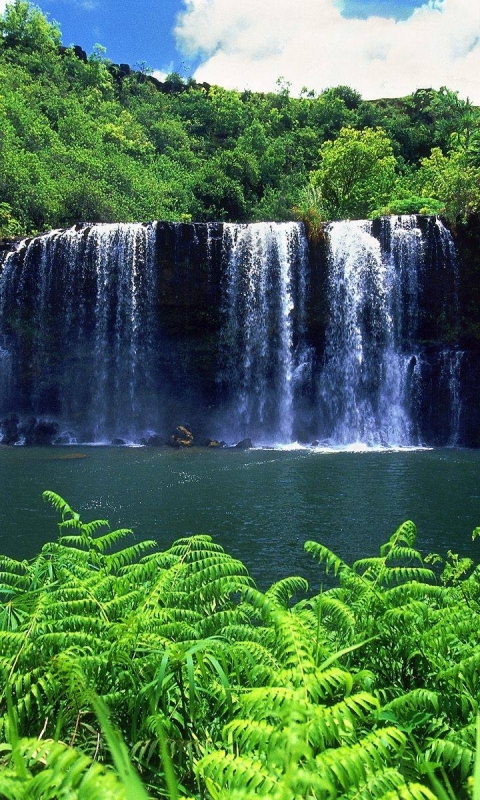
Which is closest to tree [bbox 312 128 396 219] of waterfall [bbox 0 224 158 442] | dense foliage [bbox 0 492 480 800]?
waterfall [bbox 0 224 158 442]

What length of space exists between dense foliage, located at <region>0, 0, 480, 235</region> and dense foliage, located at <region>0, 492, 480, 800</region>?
23996 mm

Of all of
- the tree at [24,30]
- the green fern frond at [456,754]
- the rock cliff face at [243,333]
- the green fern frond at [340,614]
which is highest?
the tree at [24,30]

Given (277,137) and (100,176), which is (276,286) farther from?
(277,137)

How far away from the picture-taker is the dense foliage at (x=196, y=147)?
36000 millimetres

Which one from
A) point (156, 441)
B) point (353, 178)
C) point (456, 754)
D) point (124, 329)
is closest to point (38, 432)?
point (156, 441)

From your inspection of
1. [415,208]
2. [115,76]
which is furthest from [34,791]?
[115,76]

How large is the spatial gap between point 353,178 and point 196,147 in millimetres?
21135

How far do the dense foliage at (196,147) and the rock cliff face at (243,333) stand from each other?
8.93 ft

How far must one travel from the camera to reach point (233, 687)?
2.84 meters

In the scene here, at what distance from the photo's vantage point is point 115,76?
62531 millimetres

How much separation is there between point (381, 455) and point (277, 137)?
1578 inches

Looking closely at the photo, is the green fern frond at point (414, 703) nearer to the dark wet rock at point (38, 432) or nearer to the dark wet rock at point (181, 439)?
the dark wet rock at point (181, 439)

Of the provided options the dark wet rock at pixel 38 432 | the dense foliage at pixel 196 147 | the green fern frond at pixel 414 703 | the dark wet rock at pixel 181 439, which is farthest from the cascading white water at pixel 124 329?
the green fern frond at pixel 414 703

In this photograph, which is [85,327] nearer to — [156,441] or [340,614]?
[156,441]
